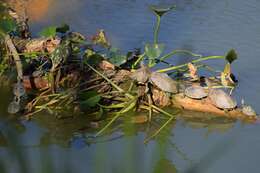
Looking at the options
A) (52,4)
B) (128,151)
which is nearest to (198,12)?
(52,4)

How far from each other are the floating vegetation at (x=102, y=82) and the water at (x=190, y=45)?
109 millimetres

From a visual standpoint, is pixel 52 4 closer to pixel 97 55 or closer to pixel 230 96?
pixel 97 55

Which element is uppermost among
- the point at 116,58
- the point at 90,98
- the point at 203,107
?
the point at 116,58

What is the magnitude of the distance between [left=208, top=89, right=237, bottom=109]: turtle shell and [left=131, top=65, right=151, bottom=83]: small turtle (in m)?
0.37

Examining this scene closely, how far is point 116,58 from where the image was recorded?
2.85m

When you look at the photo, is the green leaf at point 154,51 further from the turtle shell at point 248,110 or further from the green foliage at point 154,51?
the turtle shell at point 248,110

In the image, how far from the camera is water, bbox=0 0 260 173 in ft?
7.49

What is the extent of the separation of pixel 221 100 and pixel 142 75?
1.43ft

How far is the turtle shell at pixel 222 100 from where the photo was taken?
2.64 meters

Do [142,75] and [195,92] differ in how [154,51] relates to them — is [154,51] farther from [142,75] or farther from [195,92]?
[195,92]

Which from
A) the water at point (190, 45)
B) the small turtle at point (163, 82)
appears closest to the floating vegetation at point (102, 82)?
the small turtle at point (163, 82)

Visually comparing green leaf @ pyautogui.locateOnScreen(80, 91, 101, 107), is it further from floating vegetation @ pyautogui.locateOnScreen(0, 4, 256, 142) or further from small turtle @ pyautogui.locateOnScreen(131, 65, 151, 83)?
small turtle @ pyautogui.locateOnScreen(131, 65, 151, 83)

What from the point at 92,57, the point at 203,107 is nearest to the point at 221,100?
the point at 203,107

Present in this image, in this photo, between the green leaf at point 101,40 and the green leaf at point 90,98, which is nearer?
the green leaf at point 90,98
